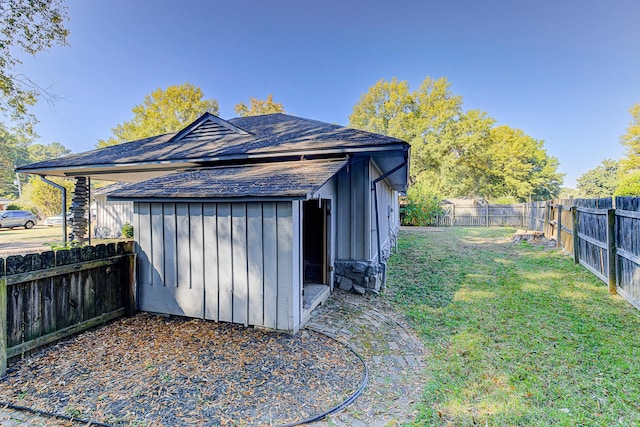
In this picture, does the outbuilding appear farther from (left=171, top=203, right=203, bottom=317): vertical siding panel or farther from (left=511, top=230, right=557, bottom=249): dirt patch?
(left=511, top=230, right=557, bottom=249): dirt patch

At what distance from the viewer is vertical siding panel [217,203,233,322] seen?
3.96 meters

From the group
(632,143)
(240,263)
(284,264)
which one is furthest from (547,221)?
(632,143)

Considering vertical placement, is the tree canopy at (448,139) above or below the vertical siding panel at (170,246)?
above

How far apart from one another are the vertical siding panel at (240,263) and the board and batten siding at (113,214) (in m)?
13.6

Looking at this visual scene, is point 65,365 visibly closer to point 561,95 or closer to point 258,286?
point 258,286

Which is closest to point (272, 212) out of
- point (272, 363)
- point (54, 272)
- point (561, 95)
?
point (272, 363)

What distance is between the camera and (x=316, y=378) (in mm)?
2857

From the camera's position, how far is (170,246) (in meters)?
4.25

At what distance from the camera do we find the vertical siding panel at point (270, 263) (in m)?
3.76

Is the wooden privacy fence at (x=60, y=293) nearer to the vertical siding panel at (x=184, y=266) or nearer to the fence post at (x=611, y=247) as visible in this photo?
the vertical siding panel at (x=184, y=266)

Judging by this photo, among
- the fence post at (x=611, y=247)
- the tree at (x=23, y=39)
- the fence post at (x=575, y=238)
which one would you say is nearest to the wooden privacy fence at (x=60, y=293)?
the tree at (x=23, y=39)

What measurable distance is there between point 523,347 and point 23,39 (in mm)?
13216

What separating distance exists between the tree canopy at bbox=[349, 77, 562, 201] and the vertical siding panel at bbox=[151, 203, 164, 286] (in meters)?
23.0

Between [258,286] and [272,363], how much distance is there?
1.03 meters
